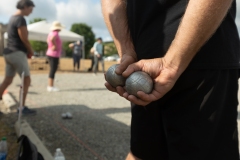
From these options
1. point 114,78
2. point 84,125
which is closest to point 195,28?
point 114,78

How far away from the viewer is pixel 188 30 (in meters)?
1.29

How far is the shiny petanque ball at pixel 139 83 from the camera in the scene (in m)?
1.33

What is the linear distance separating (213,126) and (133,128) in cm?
55

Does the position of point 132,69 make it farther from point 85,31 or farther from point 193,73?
point 85,31

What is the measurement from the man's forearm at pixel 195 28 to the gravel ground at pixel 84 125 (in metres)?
2.33

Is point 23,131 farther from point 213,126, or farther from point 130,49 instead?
point 213,126

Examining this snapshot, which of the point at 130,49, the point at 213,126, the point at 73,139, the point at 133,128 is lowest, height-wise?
the point at 73,139

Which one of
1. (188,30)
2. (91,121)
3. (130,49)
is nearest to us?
(188,30)

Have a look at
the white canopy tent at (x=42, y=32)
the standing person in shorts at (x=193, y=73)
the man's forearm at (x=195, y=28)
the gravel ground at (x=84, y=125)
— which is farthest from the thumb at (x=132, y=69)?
the white canopy tent at (x=42, y=32)

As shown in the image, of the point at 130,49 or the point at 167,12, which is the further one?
the point at 130,49

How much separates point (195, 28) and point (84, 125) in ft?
12.2

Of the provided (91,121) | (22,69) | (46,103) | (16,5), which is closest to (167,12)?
(91,121)

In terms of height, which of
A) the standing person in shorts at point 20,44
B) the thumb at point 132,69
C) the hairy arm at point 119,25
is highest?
the hairy arm at point 119,25

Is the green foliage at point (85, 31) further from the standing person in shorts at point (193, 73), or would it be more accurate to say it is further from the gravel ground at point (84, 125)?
the standing person in shorts at point (193, 73)
